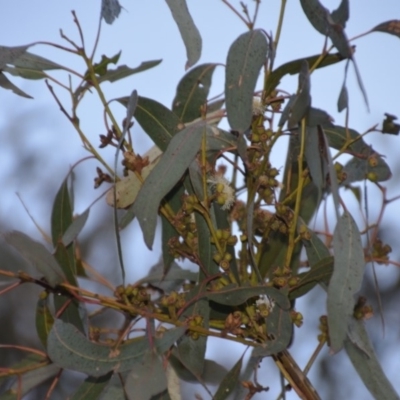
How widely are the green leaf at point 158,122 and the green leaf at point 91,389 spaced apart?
29 cm

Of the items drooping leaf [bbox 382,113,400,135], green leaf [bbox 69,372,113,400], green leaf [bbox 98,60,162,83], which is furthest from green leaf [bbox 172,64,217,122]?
green leaf [bbox 69,372,113,400]

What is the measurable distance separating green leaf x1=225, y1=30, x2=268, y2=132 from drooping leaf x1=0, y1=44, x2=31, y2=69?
265 mm

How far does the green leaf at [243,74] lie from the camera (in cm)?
79

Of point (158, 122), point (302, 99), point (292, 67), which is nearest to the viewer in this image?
point (302, 99)

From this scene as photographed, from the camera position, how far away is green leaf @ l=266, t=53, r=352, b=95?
0.87 meters

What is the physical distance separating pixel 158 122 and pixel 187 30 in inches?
5.5

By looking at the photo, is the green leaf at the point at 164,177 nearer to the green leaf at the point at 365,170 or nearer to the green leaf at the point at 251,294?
the green leaf at the point at 251,294

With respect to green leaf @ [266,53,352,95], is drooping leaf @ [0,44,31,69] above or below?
below

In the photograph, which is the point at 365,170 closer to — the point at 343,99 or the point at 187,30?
the point at 343,99

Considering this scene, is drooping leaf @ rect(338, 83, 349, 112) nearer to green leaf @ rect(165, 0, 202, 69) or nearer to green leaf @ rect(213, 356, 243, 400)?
green leaf @ rect(165, 0, 202, 69)

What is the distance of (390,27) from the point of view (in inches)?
35.6

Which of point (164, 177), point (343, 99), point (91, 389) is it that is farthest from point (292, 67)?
point (91, 389)

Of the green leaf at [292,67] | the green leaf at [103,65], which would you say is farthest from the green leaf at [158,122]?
the green leaf at [292,67]

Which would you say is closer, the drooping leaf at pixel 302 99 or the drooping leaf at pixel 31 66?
the drooping leaf at pixel 302 99
